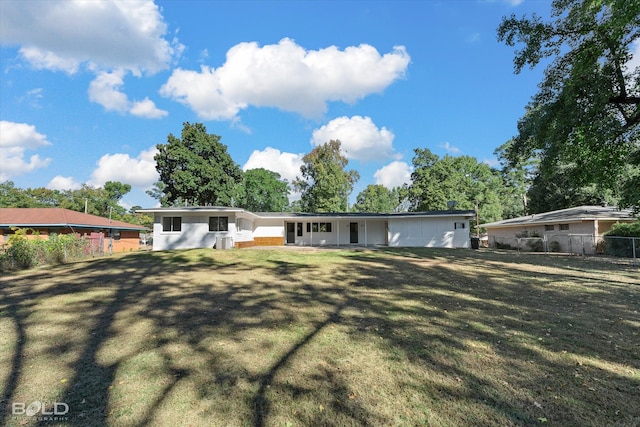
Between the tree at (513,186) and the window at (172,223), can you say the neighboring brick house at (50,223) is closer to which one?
the window at (172,223)

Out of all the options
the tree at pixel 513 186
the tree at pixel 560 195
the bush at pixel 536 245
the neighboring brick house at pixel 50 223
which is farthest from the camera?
the tree at pixel 513 186

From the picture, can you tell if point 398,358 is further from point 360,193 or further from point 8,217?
point 360,193

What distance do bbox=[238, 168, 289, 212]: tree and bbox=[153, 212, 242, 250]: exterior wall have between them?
27376 mm

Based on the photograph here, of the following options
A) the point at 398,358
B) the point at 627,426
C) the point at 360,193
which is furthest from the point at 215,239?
the point at 360,193

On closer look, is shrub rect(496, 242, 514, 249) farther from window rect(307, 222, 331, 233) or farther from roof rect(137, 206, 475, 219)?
window rect(307, 222, 331, 233)

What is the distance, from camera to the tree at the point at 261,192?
48.5 meters

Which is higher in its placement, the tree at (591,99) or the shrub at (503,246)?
the tree at (591,99)

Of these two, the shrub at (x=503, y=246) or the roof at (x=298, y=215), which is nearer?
the roof at (x=298, y=215)

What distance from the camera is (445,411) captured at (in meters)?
2.89

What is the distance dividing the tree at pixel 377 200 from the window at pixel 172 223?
3719 cm

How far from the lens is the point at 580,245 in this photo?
771 inches

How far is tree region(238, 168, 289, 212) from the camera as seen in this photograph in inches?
A: 1911

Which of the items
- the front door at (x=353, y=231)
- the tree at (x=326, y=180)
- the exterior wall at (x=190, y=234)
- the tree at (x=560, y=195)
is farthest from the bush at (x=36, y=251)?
the tree at (x=560, y=195)

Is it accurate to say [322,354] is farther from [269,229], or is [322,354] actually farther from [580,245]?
[580,245]
